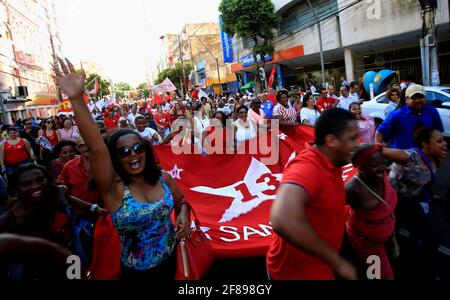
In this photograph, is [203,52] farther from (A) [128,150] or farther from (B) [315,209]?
(B) [315,209]

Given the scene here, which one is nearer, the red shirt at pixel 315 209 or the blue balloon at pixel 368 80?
the red shirt at pixel 315 209

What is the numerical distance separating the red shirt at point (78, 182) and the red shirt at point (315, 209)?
2030mm

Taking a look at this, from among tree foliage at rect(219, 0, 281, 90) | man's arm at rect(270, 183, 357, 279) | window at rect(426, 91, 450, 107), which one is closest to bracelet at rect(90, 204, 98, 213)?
man's arm at rect(270, 183, 357, 279)

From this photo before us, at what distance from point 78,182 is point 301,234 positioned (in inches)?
101

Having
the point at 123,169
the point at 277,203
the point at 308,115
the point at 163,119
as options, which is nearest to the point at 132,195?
the point at 123,169

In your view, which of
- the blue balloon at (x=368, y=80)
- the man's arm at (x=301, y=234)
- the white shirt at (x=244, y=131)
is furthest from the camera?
the blue balloon at (x=368, y=80)

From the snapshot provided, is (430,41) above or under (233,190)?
above

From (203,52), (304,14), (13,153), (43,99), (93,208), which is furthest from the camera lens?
(203,52)

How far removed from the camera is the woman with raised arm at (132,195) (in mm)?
2096

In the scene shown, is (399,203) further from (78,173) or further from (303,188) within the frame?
(78,173)

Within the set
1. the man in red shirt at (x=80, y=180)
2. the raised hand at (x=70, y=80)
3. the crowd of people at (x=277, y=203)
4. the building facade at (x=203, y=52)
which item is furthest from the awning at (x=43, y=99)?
the raised hand at (x=70, y=80)

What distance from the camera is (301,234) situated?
5.31 ft

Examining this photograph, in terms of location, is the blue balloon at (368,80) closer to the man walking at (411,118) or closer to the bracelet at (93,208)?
the man walking at (411,118)
